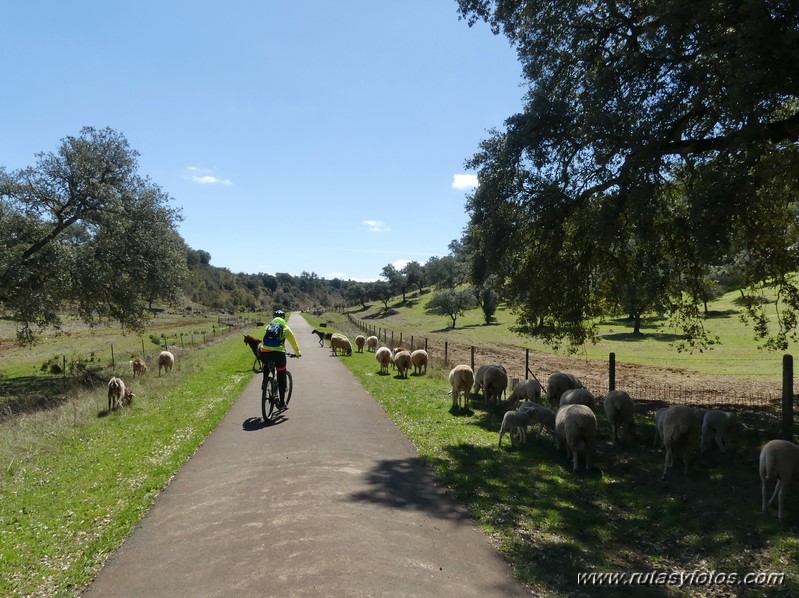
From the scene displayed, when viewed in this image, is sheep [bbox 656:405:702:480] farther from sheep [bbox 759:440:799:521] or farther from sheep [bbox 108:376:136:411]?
sheep [bbox 108:376:136:411]

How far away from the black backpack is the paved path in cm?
237

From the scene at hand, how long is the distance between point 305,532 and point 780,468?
5.99 m

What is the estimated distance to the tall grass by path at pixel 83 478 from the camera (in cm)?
514

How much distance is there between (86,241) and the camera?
77.2ft

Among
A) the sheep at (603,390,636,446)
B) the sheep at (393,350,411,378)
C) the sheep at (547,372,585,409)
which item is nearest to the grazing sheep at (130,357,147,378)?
the sheep at (393,350,411,378)

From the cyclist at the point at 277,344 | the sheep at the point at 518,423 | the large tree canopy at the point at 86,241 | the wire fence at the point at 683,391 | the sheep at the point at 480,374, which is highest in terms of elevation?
the large tree canopy at the point at 86,241

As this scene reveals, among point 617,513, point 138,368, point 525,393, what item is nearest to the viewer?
point 617,513

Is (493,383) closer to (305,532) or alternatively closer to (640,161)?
(640,161)

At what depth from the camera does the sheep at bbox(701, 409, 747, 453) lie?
341 inches

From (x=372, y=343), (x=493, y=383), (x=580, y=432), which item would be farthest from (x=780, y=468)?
(x=372, y=343)

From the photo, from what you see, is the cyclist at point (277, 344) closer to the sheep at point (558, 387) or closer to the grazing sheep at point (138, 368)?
the sheep at point (558, 387)

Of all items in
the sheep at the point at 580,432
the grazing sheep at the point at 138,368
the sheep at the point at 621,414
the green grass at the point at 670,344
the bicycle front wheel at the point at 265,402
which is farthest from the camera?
the green grass at the point at 670,344

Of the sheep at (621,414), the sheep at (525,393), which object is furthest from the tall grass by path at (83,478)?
the sheep at (621,414)

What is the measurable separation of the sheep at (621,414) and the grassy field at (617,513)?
0.28 metres
